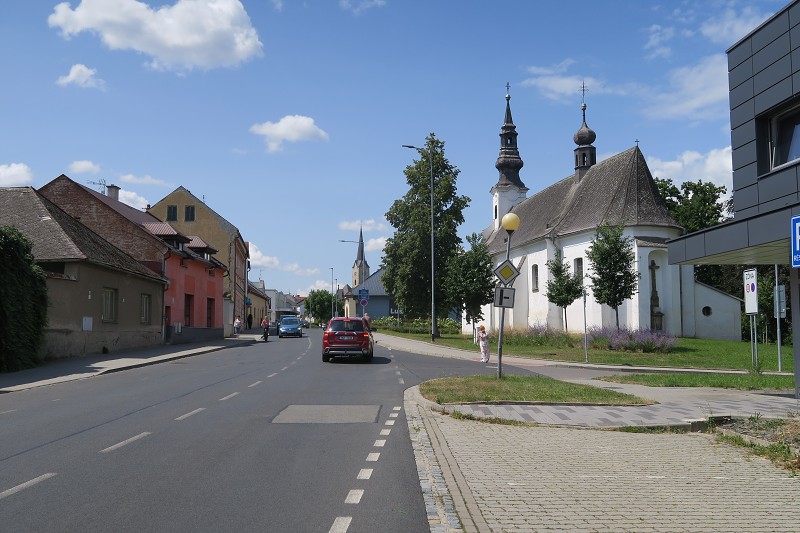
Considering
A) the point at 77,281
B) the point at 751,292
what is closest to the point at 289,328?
the point at 77,281

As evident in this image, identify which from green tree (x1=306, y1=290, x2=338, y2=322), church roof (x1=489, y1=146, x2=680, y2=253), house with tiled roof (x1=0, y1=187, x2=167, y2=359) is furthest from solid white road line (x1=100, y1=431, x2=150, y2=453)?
green tree (x1=306, y1=290, x2=338, y2=322)

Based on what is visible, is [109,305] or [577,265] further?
[577,265]

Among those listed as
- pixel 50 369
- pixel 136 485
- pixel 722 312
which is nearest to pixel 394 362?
pixel 50 369

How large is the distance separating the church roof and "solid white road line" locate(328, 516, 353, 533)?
38512mm

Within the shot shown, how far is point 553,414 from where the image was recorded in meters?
11.6

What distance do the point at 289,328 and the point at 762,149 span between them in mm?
45355

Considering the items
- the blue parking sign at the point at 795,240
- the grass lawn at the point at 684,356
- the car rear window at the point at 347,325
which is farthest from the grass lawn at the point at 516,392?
the grass lawn at the point at 684,356

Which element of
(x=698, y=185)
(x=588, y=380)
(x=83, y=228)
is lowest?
(x=588, y=380)

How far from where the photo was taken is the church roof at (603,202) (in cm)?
4403

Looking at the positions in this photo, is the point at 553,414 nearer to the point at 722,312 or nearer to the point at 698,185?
the point at 722,312

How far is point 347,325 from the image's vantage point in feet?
85.4

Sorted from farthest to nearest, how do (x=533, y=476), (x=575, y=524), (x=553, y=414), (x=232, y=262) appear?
(x=232, y=262)
(x=553, y=414)
(x=533, y=476)
(x=575, y=524)

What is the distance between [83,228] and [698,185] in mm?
49726

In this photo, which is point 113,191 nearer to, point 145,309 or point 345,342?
point 145,309
